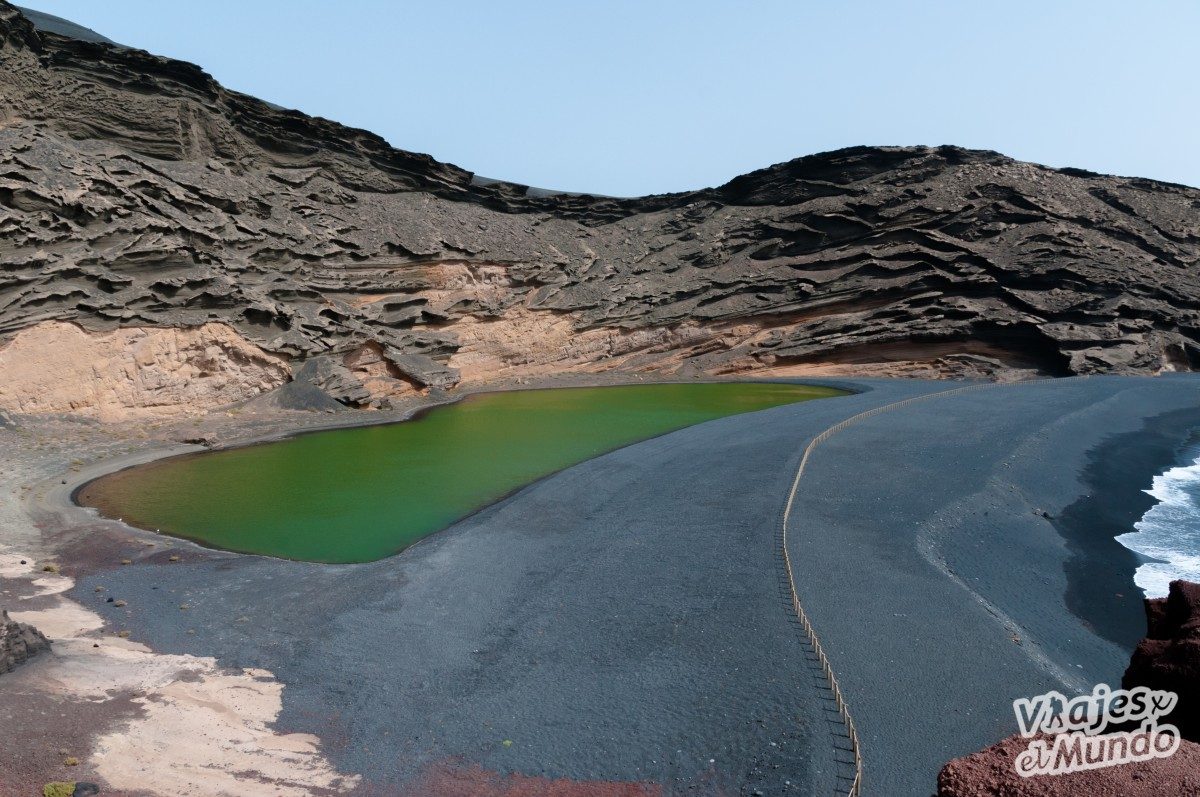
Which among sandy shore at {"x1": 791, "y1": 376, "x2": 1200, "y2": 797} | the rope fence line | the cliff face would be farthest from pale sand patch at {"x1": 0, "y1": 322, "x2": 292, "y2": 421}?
sandy shore at {"x1": 791, "y1": 376, "x2": 1200, "y2": 797}

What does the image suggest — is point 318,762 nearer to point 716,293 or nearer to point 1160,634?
point 1160,634

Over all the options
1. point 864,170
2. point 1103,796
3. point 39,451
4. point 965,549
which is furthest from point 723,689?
point 864,170

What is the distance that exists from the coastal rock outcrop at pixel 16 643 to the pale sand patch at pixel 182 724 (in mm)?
146

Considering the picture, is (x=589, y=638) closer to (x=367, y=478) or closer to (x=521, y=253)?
(x=367, y=478)

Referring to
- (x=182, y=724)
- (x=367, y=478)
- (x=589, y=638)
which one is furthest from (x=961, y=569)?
(x=367, y=478)

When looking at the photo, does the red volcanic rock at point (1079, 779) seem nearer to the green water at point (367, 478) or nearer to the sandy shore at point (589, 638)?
the sandy shore at point (589, 638)

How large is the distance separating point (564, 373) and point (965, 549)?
26.5 metres

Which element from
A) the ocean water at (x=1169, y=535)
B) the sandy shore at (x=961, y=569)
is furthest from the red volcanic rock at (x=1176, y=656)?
the ocean water at (x=1169, y=535)

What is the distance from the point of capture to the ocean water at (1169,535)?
Result: 35.6 ft

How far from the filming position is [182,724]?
21.4 feet

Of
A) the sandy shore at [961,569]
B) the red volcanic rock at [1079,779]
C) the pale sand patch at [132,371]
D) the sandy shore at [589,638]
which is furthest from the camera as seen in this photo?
the pale sand patch at [132,371]

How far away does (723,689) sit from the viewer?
7.03 metres

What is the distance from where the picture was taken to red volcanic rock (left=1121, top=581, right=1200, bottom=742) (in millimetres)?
3814

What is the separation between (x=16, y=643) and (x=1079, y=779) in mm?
8683
